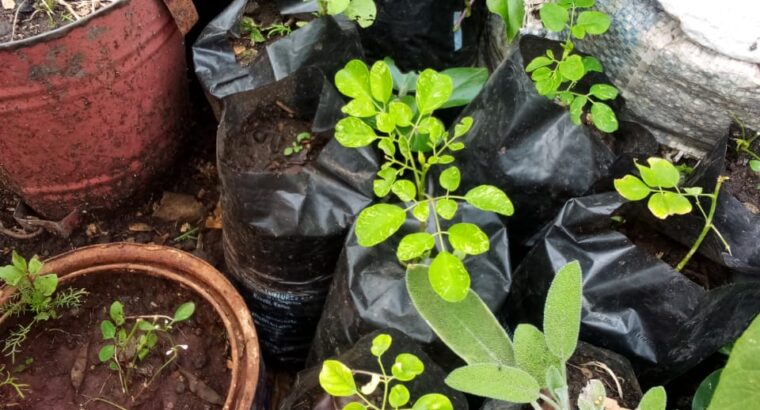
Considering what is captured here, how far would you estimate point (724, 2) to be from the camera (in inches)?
40.3

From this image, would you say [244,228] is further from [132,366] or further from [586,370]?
[586,370]

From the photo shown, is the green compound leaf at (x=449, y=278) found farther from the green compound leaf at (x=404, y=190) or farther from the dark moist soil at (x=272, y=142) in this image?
the dark moist soil at (x=272, y=142)

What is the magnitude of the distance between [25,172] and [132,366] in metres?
0.51

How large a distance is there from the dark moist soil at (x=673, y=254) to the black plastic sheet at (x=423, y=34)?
0.62 m

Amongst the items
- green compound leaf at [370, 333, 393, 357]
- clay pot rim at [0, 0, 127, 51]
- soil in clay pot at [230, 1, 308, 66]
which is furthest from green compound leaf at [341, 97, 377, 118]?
clay pot rim at [0, 0, 127, 51]

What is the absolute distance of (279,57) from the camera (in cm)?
128

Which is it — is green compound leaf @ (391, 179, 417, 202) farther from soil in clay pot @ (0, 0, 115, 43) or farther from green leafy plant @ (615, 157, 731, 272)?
soil in clay pot @ (0, 0, 115, 43)

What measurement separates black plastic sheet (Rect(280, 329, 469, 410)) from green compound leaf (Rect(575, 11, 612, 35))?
547 mm

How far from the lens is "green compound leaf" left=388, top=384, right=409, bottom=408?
74cm

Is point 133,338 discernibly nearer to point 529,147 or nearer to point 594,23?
point 529,147

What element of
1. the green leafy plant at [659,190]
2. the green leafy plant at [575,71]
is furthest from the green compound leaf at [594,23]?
the green leafy plant at [659,190]

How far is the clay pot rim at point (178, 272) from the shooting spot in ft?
3.67

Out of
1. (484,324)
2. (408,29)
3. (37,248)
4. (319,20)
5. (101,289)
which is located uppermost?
(319,20)

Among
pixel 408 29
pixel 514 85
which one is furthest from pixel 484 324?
pixel 408 29
